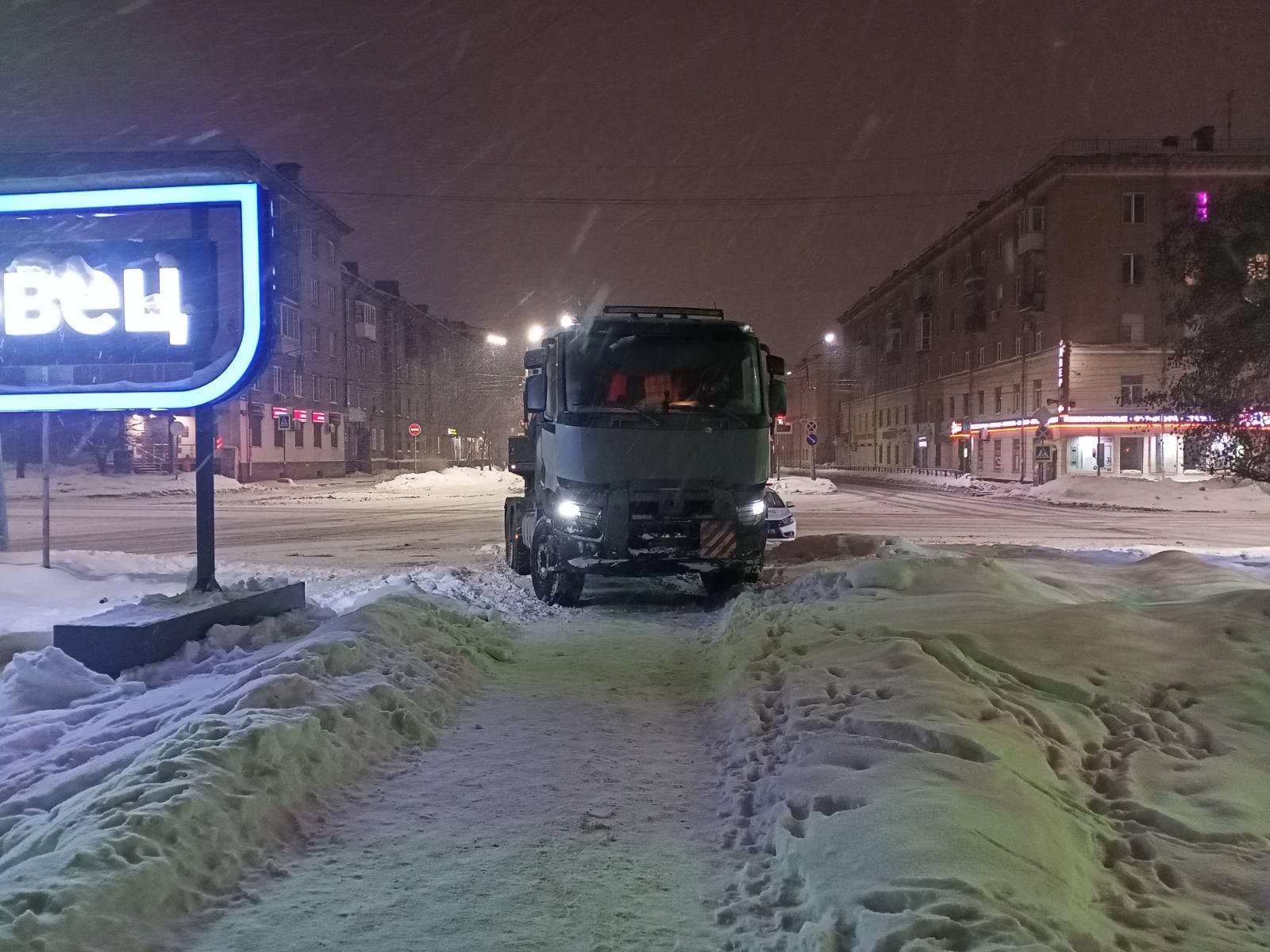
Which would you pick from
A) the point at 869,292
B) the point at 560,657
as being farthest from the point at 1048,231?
the point at 560,657

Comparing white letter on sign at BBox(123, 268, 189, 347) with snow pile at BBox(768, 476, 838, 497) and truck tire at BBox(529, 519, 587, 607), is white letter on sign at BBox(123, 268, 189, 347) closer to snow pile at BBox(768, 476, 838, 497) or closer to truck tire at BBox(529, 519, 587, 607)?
truck tire at BBox(529, 519, 587, 607)

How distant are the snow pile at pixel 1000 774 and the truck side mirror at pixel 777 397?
295 centimetres

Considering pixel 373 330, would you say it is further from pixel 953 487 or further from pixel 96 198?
pixel 96 198

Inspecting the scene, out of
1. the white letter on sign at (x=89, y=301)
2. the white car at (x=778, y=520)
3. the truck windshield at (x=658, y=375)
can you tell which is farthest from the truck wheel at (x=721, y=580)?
the white letter on sign at (x=89, y=301)

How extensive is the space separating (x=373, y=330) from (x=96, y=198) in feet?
184

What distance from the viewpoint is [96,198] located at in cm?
955

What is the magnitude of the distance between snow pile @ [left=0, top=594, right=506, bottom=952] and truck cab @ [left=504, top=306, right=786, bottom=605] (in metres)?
2.20

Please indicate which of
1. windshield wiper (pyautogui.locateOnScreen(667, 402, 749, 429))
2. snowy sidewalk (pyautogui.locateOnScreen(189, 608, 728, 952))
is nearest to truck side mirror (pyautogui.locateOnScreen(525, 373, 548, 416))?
windshield wiper (pyautogui.locateOnScreen(667, 402, 749, 429))

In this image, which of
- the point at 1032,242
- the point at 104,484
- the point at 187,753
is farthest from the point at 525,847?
the point at 1032,242

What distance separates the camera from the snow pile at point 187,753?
11.5 ft

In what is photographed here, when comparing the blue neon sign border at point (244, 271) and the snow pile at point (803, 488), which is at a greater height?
the blue neon sign border at point (244, 271)

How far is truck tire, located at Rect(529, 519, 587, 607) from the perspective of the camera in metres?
10.4

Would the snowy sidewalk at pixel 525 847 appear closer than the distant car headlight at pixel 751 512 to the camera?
Yes

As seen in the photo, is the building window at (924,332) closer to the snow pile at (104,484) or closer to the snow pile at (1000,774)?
the snow pile at (104,484)
